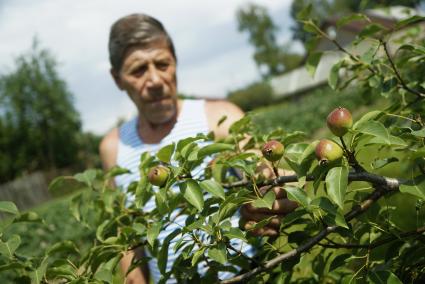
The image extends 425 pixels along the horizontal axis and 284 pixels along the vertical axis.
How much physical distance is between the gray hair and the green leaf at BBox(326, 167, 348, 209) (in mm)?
1794

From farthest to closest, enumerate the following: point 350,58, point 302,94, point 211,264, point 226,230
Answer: point 302,94 < point 350,58 < point 211,264 < point 226,230

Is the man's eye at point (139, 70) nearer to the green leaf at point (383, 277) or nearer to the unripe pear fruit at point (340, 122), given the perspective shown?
the unripe pear fruit at point (340, 122)

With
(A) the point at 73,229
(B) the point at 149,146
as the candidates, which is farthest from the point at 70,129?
(B) the point at 149,146

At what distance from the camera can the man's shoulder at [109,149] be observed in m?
3.10

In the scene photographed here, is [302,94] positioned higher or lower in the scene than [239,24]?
lower

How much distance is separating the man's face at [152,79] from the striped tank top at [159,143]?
11 cm

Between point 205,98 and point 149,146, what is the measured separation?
47cm

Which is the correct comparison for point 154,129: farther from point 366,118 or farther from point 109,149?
point 366,118

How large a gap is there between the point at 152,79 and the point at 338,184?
170 cm

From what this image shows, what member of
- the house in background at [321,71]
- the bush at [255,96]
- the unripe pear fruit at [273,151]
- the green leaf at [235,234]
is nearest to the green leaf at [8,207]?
the green leaf at [235,234]

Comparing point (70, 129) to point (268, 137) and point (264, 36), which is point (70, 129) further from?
point (268, 137)

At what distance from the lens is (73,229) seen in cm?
979

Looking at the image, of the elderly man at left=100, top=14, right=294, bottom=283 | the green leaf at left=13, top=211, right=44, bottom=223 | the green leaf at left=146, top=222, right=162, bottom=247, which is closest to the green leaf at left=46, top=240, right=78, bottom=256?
the green leaf at left=13, top=211, right=44, bottom=223

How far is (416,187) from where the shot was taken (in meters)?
1.07
